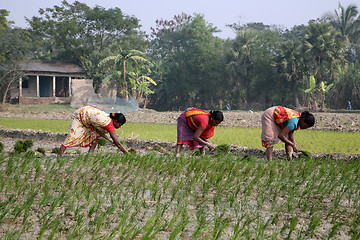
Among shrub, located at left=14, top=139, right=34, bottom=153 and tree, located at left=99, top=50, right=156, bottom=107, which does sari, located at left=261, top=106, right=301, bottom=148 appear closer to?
shrub, located at left=14, top=139, right=34, bottom=153

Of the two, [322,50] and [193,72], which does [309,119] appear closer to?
[322,50]

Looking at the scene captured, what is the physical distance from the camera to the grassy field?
291 centimetres

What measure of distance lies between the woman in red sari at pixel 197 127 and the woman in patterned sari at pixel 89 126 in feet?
3.24

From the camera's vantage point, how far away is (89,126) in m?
6.17

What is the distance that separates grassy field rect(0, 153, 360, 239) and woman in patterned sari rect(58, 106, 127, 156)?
56 centimetres

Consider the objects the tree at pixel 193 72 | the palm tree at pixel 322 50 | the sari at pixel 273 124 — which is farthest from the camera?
the tree at pixel 193 72

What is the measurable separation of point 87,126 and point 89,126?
29mm

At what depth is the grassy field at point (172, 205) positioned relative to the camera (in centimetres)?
291

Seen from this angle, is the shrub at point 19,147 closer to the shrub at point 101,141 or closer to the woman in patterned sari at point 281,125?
the shrub at point 101,141

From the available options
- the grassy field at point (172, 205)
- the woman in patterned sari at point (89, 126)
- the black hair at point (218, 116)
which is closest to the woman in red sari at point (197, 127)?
the black hair at point (218, 116)

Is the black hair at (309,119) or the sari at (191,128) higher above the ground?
the black hair at (309,119)

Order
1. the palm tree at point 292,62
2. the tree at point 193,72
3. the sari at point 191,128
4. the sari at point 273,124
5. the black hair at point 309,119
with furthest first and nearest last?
the tree at point 193,72 < the palm tree at point 292,62 < the sari at point 191,128 < the sari at point 273,124 < the black hair at point 309,119

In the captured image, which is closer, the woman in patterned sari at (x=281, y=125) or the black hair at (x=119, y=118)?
the black hair at (x=119, y=118)

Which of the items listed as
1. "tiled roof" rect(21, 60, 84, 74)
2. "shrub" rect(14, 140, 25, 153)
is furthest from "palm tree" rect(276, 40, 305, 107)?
"shrub" rect(14, 140, 25, 153)
